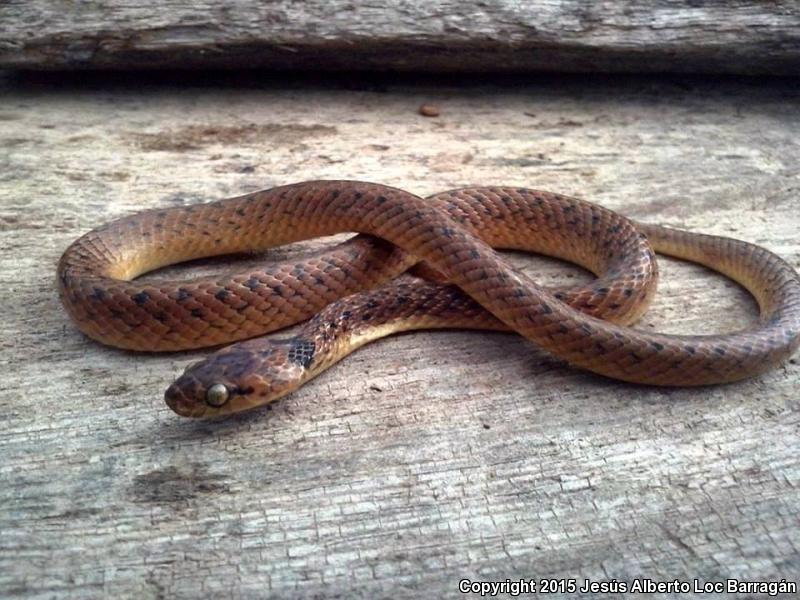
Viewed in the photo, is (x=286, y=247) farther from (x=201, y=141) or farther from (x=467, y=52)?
(x=467, y=52)

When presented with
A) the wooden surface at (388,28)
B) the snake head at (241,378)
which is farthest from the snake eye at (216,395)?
the wooden surface at (388,28)

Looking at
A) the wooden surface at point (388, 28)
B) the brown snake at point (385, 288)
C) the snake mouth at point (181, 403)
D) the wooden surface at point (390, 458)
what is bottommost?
the wooden surface at point (390, 458)

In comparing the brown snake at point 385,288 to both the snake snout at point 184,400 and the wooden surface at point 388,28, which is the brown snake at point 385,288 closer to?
the snake snout at point 184,400

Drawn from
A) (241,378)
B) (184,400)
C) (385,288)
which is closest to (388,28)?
(385,288)

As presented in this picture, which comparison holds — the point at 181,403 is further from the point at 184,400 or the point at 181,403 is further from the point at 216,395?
the point at 216,395

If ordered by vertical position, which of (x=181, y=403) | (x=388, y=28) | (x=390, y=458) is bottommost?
(x=390, y=458)
